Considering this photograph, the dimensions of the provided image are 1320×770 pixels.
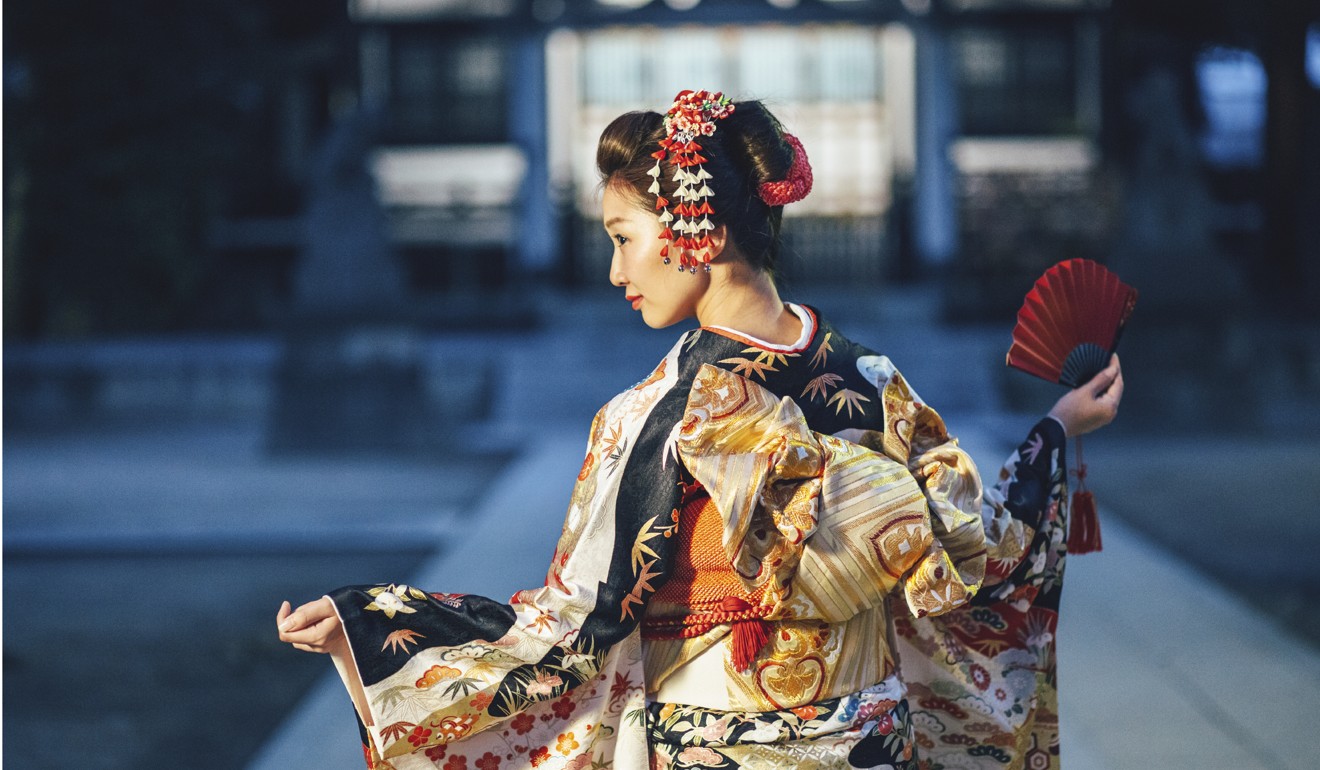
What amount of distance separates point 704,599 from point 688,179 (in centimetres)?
56

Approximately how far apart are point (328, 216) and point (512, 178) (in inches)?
217

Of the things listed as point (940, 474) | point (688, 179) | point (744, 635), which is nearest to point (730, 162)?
point (688, 179)

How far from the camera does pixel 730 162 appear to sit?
183 cm

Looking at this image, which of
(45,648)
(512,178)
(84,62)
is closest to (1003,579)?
(45,648)

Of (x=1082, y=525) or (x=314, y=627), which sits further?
(x=1082, y=525)

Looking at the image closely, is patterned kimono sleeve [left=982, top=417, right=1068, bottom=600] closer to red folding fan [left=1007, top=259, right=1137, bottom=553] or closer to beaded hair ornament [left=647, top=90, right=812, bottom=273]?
red folding fan [left=1007, top=259, right=1137, bottom=553]

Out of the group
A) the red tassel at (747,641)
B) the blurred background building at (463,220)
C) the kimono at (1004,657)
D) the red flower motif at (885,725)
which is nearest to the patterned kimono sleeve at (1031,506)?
the kimono at (1004,657)

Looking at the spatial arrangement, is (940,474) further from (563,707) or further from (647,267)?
(563,707)

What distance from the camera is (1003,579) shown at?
6.57ft

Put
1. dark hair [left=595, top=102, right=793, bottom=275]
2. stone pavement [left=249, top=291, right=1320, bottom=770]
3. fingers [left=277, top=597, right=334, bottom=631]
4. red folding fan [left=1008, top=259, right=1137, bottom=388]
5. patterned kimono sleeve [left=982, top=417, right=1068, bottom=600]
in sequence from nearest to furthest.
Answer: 1. fingers [left=277, top=597, right=334, bottom=631]
2. dark hair [left=595, top=102, right=793, bottom=275]
3. patterned kimono sleeve [left=982, top=417, right=1068, bottom=600]
4. red folding fan [left=1008, top=259, right=1137, bottom=388]
5. stone pavement [left=249, top=291, right=1320, bottom=770]

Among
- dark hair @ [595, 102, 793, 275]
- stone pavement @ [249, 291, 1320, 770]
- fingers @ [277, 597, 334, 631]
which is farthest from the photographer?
stone pavement @ [249, 291, 1320, 770]

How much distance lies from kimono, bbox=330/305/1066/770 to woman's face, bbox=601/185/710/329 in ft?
0.21

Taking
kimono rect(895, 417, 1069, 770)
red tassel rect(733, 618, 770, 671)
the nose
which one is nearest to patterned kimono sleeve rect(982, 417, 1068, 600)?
kimono rect(895, 417, 1069, 770)

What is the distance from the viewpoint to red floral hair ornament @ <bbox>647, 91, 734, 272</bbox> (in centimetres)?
177
